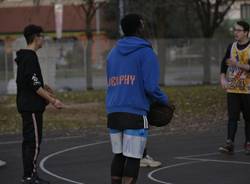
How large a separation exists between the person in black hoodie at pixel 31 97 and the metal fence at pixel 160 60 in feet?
72.7

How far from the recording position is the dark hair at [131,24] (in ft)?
21.8

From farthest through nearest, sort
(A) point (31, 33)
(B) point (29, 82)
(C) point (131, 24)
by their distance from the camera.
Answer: (A) point (31, 33) → (B) point (29, 82) → (C) point (131, 24)

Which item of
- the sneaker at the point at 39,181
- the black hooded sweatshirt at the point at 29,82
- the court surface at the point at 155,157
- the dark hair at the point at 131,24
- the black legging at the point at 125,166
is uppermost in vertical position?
the dark hair at the point at 131,24

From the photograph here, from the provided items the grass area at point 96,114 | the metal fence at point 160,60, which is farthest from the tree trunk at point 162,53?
the grass area at point 96,114

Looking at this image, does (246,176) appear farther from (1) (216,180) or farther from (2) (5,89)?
(2) (5,89)

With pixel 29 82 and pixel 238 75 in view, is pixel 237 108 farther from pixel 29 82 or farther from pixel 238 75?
pixel 29 82

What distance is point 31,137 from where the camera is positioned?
27.2ft

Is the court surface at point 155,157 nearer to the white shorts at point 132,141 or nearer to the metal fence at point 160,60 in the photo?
the white shorts at point 132,141

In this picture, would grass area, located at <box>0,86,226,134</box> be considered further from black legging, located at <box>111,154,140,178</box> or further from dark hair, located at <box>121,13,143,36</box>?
dark hair, located at <box>121,13,143,36</box>

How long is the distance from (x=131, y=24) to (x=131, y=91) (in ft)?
2.16

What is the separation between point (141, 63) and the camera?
21.3 ft

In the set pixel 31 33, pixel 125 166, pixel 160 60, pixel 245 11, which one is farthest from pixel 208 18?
pixel 125 166

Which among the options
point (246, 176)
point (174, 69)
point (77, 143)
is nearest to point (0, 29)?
point (174, 69)

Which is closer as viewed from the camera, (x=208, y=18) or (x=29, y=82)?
(x=29, y=82)
